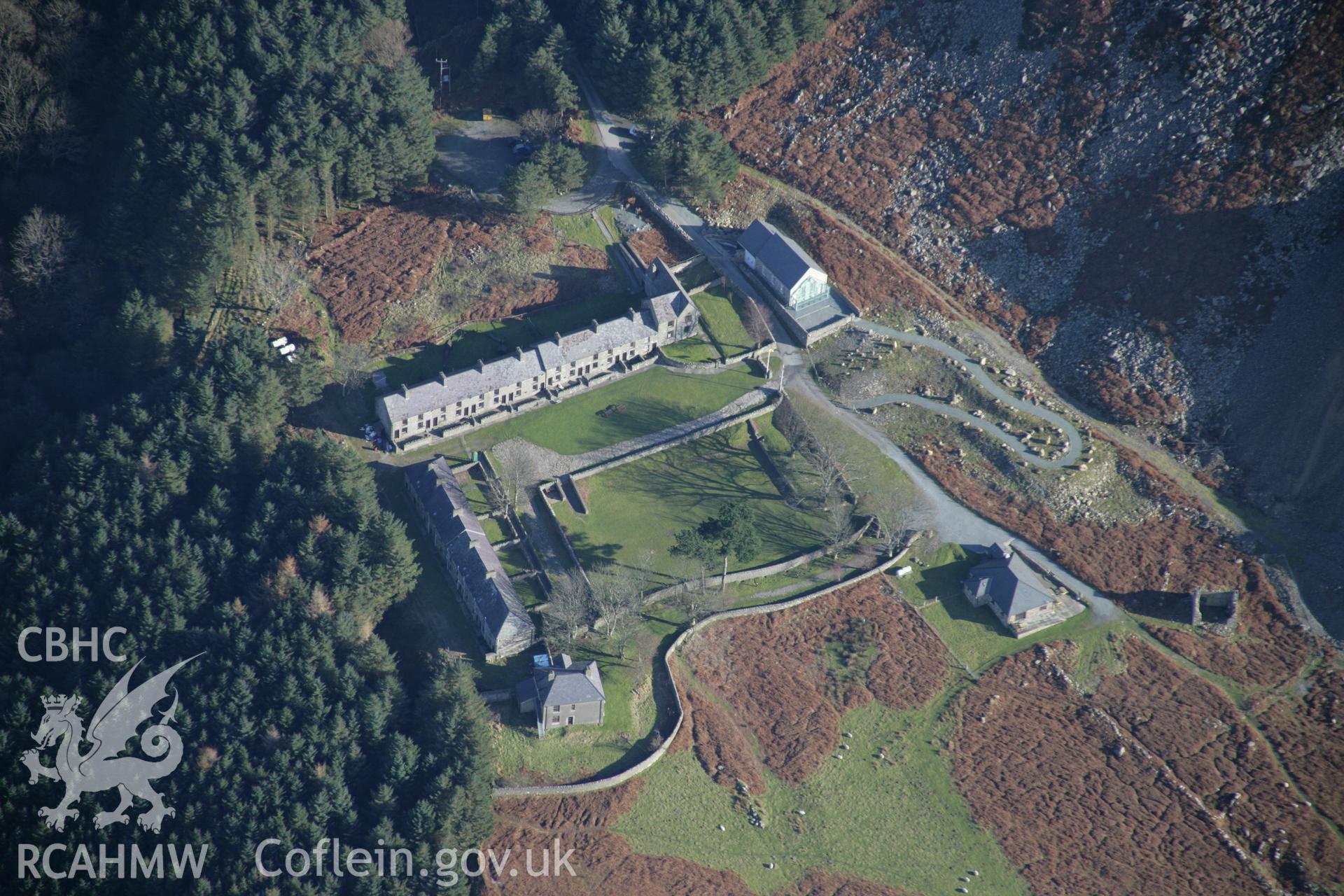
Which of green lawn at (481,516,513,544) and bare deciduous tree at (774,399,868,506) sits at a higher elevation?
bare deciduous tree at (774,399,868,506)

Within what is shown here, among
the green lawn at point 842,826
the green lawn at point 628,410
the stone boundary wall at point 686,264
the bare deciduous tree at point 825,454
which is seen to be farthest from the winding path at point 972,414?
the green lawn at point 842,826

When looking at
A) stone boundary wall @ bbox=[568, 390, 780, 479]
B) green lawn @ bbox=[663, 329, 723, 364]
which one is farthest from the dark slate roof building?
green lawn @ bbox=[663, 329, 723, 364]

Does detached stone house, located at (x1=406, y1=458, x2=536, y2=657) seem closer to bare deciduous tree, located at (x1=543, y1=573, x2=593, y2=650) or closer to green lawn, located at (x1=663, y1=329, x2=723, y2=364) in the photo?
bare deciduous tree, located at (x1=543, y1=573, x2=593, y2=650)

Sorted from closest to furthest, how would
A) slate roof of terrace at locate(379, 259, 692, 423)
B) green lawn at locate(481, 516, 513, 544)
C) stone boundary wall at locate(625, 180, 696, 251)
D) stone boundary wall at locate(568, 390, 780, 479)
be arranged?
green lawn at locate(481, 516, 513, 544), slate roof of terrace at locate(379, 259, 692, 423), stone boundary wall at locate(568, 390, 780, 479), stone boundary wall at locate(625, 180, 696, 251)

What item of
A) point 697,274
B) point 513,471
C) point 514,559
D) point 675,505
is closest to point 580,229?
point 697,274

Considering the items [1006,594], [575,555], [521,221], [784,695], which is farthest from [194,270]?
[1006,594]

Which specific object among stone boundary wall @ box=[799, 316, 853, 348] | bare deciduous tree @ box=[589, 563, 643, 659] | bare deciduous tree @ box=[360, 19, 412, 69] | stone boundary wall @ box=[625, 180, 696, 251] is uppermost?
bare deciduous tree @ box=[360, 19, 412, 69]

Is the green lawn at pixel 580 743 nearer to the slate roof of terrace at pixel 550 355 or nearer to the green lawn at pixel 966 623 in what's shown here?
the green lawn at pixel 966 623

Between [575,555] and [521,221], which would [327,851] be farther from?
[521,221]
